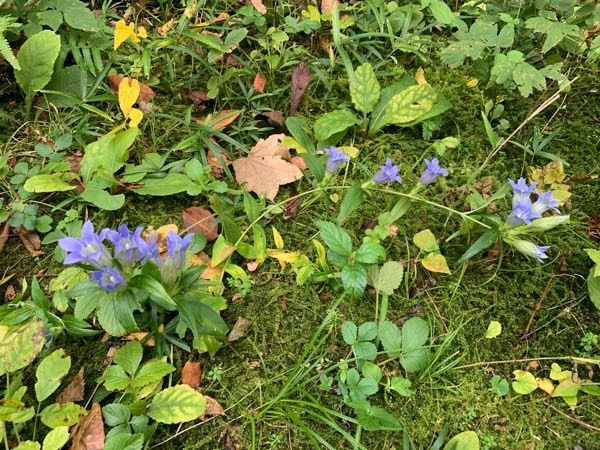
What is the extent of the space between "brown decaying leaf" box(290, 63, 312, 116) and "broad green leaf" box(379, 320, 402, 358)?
1.05 m

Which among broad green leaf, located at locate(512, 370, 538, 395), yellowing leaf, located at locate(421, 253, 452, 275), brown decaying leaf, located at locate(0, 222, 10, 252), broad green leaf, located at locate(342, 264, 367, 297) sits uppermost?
brown decaying leaf, located at locate(0, 222, 10, 252)

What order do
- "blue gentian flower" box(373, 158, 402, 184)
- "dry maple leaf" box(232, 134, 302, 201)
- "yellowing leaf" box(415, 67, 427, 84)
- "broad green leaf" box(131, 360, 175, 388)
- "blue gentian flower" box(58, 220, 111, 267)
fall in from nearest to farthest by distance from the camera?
"blue gentian flower" box(58, 220, 111, 267) → "broad green leaf" box(131, 360, 175, 388) → "blue gentian flower" box(373, 158, 402, 184) → "dry maple leaf" box(232, 134, 302, 201) → "yellowing leaf" box(415, 67, 427, 84)

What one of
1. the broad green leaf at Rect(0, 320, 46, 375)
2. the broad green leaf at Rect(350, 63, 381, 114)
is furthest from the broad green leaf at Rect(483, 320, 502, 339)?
the broad green leaf at Rect(0, 320, 46, 375)

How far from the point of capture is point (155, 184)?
201cm

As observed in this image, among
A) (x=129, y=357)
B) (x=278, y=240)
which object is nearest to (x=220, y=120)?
(x=278, y=240)

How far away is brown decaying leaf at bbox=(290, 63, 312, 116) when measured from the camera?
2311 millimetres

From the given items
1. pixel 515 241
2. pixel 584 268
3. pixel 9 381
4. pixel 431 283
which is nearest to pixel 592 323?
pixel 584 268

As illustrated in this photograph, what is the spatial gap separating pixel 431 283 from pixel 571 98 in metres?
1.21

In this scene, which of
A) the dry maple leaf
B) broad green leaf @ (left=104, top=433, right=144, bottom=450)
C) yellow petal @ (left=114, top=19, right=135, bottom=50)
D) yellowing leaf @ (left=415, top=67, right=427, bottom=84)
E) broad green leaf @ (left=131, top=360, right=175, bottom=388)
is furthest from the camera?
yellowing leaf @ (left=415, top=67, right=427, bottom=84)

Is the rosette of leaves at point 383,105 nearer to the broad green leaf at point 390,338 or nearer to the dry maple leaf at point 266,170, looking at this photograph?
the dry maple leaf at point 266,170

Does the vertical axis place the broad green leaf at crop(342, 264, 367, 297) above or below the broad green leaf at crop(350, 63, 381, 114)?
below

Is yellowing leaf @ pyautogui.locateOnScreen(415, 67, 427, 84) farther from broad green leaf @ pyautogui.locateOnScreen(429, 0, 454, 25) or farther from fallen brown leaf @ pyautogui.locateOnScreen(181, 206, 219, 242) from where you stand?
fallen brown leaf @ pyautogui.locateOnScreen(181, 206, 219, 242)

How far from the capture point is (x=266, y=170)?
2.08 metres

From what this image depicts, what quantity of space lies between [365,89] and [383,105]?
0.11m
